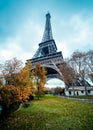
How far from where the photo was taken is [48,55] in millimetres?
54438

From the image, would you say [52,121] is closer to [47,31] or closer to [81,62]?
[81,62]

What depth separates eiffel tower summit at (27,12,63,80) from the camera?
49312mm

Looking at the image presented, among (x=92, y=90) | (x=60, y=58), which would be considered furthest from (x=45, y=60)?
(x=92, y=90)

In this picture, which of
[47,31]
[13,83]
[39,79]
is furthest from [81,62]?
[47,31]

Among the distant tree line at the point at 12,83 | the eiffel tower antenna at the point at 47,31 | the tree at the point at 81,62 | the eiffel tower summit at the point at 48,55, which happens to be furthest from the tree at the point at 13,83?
the eiffel tower antenna at the point at 47,31

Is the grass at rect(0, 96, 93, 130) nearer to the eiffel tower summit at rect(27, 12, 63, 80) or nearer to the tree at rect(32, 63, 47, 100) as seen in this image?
the tree at rect(32, 63, 47, 100)

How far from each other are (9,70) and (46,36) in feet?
184

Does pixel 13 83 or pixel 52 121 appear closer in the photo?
pixel 52 121

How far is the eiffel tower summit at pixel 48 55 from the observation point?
4931 cm

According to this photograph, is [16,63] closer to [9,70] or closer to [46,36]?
[9,70]

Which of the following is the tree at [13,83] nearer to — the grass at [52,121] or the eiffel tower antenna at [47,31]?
the grass at [52,121]

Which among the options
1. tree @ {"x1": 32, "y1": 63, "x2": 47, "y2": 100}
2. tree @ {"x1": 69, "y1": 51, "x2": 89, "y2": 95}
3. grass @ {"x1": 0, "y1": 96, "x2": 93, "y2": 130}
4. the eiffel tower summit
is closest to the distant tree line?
grass @ {"x1": 0, "y1": 96, "x2": 93, "y2": 130}

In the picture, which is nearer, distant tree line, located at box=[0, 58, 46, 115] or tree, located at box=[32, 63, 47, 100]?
distant tree line, located at box=[0, 58, 46, 115]

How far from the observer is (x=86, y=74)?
34094 mm
